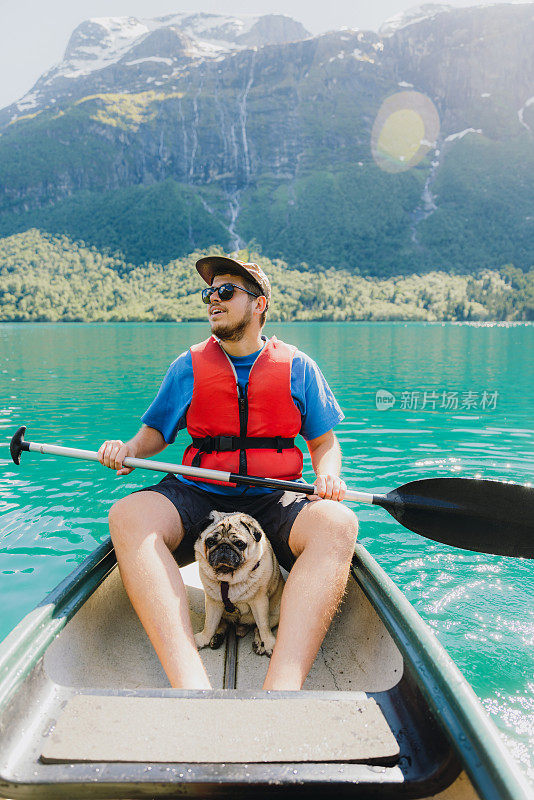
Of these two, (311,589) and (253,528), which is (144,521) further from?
(311,589)

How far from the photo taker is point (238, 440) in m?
3.53

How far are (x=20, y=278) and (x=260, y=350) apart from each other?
133m

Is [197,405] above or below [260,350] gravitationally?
below

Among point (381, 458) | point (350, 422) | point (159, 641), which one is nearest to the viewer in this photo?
point (159, 641)

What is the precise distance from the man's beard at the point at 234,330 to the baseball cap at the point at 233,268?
0.75 ft

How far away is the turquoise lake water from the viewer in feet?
13.2

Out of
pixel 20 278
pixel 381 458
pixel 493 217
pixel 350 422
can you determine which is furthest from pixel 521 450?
pixel 493 217

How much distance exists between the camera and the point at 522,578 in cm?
493

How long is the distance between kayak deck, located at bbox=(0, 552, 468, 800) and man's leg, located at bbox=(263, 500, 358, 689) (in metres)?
0.24

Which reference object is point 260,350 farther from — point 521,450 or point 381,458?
point 521,450

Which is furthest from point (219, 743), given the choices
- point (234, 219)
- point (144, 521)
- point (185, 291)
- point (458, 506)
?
point (234, 219)
